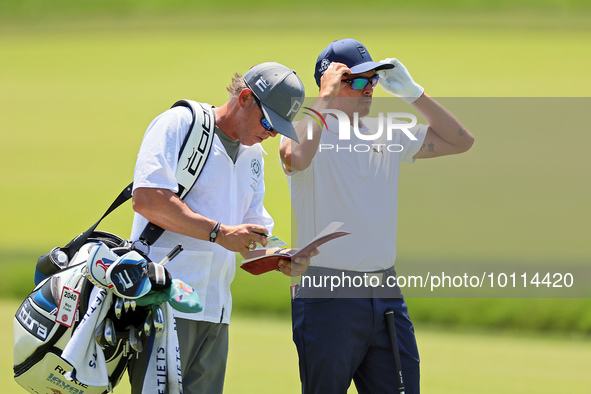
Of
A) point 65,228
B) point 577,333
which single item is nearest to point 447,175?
point 577,333

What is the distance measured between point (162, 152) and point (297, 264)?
515 mm

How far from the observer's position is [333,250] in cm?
235

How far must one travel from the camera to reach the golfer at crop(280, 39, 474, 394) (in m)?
2.33

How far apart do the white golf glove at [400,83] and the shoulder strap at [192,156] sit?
64cm

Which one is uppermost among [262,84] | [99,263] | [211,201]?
[262,84]

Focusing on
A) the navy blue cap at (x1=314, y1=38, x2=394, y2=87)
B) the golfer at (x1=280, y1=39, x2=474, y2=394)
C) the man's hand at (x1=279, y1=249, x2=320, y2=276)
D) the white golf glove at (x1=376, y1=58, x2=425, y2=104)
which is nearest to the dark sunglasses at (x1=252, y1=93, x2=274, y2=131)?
the golfer at (x1=280, y1=39, x2=474, y2=394)

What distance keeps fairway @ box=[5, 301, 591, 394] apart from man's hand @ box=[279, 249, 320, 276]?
1.78 m

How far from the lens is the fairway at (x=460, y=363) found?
4023mm

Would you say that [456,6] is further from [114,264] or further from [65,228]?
[114,264]

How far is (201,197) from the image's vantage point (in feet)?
7.47

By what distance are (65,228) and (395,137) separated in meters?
6.04

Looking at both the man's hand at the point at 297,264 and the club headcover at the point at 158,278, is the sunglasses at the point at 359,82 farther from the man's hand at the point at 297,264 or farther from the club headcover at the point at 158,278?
the club headcover at the point at 158,278

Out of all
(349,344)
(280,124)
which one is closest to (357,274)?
(349,344)

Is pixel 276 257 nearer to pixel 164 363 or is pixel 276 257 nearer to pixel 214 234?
A: pixel 214 234
